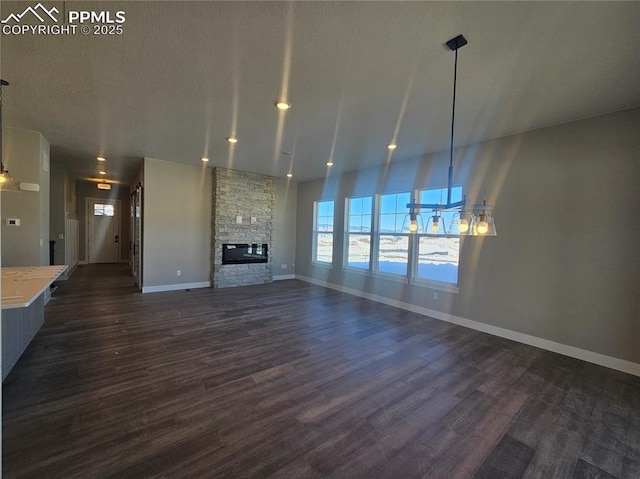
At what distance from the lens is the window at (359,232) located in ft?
21.7

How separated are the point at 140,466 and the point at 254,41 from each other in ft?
10.1

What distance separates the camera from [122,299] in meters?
5.67

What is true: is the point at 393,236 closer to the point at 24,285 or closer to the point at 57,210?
the point at 24,285

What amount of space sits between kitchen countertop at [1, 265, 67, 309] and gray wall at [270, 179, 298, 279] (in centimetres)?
494

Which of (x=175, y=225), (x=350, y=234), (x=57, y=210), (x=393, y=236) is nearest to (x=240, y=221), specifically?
(x=175, y=225)

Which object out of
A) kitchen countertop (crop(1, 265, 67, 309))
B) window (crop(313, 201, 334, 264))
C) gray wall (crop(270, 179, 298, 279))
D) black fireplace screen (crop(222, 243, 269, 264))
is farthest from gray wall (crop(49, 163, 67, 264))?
window (crop(313, 201, 334, 264))

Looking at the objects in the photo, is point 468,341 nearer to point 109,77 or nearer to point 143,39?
point 143,39

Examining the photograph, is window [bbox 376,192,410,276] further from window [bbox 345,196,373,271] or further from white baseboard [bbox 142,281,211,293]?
white baseboard [bbox 142,281,211,293]

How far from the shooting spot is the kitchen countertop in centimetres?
232

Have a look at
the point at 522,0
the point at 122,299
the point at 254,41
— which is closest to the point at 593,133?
the point at 522,0

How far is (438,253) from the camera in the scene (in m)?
5.24

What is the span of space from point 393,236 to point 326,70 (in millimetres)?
3881

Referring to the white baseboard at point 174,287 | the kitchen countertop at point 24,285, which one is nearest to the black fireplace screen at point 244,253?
the white baseboard at point 174,287

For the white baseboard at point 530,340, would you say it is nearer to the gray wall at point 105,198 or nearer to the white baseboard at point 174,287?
the white baseboard at point 174,287
